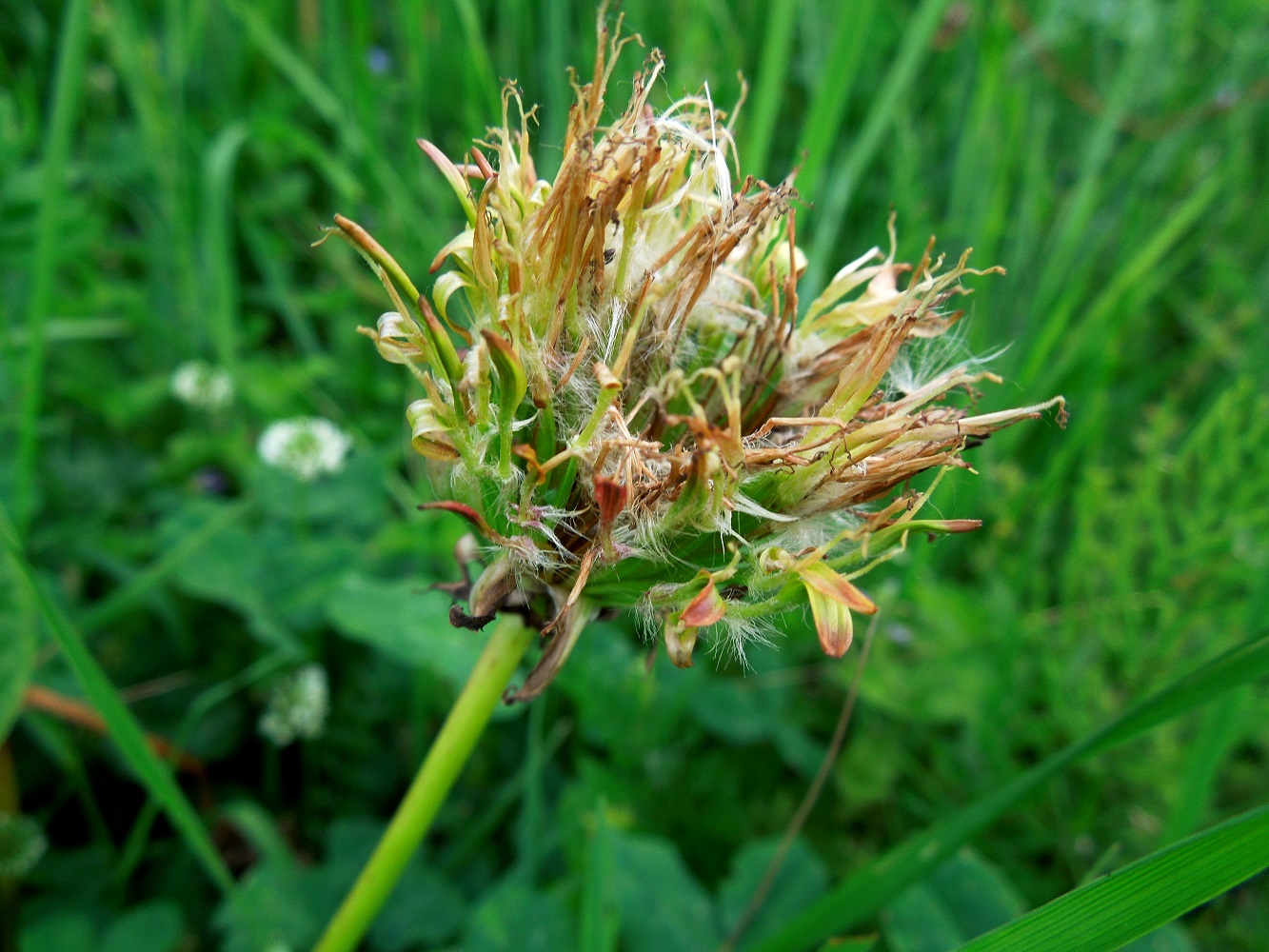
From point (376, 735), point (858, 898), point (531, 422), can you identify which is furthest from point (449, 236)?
point (858, 898)

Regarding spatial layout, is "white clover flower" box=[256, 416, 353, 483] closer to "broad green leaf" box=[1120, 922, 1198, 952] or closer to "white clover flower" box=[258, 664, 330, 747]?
"white clover flower" box=[258, 664, 330, 747]

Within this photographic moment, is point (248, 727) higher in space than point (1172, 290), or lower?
lower

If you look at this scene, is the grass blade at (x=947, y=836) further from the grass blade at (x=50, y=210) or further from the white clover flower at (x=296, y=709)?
the grass blade at (x=50, y=210)

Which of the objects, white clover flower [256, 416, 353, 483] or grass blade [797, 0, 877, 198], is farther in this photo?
white clover flower [256, 416, 353, 483]

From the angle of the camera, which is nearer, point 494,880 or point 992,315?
point 494,880

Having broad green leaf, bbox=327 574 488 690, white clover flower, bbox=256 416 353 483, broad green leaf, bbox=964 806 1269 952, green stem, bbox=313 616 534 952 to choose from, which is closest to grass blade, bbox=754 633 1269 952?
A: broad green leaf, bbox=964 806 1269 952

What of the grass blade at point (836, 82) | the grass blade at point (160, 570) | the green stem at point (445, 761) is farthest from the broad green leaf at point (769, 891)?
the grass blade at point (836, 82)

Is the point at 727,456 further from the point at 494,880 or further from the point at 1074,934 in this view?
the point at 494,880
